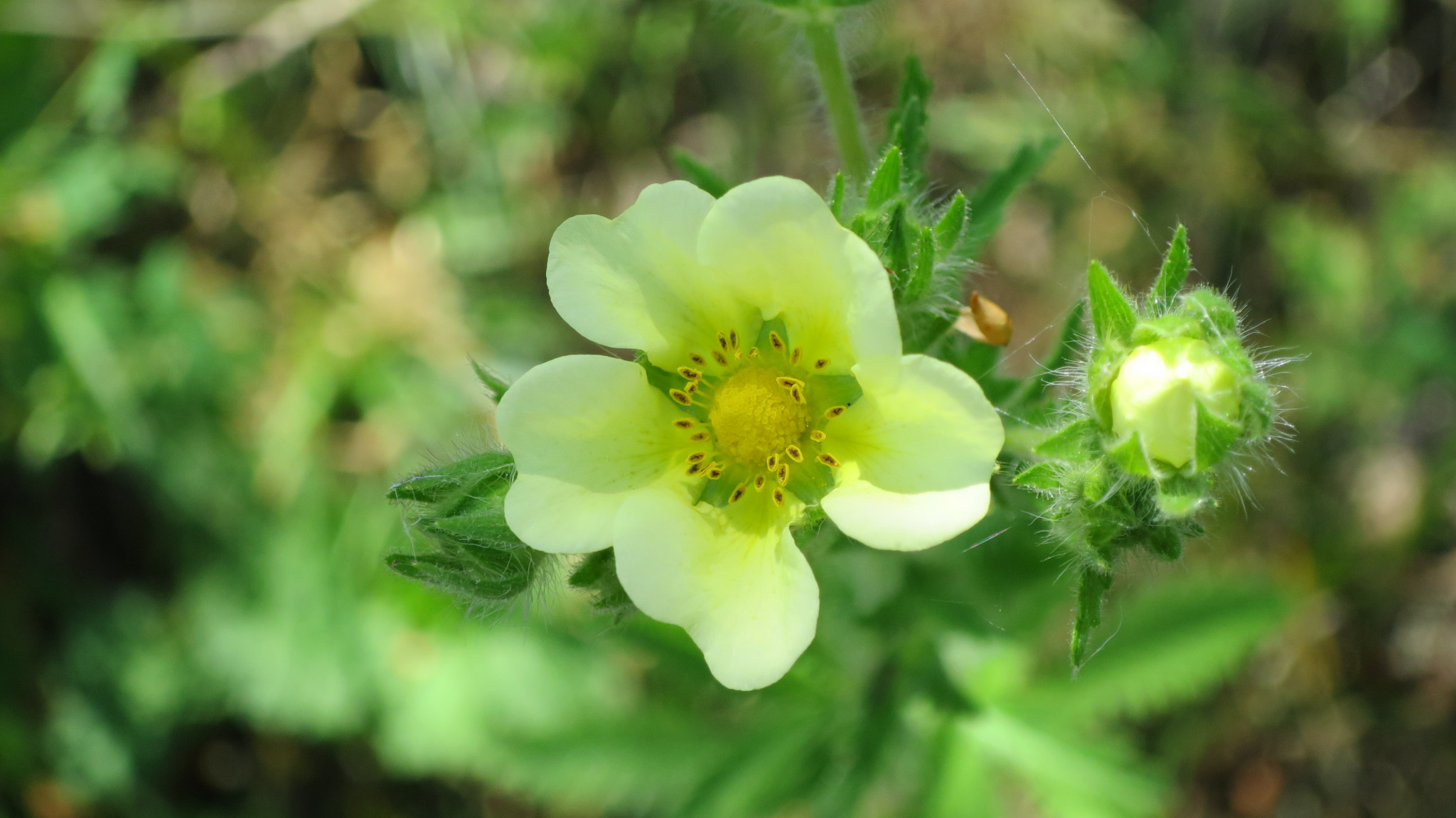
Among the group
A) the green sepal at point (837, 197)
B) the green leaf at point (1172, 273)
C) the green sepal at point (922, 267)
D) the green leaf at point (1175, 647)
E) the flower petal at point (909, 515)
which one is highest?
the green sepal at point (837, 197)

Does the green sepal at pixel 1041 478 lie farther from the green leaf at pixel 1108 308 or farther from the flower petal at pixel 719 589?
the flower petal at pixel 719 589

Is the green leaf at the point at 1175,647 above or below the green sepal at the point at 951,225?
below

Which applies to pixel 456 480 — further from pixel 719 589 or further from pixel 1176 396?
pixel 1176 396

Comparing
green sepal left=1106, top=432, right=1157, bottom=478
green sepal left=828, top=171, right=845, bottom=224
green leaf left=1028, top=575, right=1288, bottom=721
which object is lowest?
green leaf left=1028, top=575, right=1288, bottom=721

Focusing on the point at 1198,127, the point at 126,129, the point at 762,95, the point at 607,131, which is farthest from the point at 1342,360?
the point at 126,129

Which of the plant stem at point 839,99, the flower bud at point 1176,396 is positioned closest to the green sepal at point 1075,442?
the flower bud at point 1176,396

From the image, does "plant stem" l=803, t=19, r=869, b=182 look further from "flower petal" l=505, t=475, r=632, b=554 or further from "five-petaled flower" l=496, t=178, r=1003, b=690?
"flower petal" l=505, t=475, r=632, b=554

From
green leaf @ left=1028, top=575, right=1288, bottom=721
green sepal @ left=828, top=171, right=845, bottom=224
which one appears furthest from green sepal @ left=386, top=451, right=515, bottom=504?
green leaf @ left=1028, top=575, right=1288, bottom=721
